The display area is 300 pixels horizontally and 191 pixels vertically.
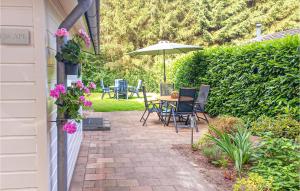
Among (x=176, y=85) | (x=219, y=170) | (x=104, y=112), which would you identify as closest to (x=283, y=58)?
(x=219, y=170)

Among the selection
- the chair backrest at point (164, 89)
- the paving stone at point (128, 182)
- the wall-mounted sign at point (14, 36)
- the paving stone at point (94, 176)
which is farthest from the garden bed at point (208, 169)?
the chair backrest at point (164, 89)

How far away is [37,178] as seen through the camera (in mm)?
2406

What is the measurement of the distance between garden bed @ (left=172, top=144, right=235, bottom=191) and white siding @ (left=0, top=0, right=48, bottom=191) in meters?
2.15

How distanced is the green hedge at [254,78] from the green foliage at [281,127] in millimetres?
235

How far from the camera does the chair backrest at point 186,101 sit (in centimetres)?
692

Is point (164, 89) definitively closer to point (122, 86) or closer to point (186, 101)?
point (186, 101)

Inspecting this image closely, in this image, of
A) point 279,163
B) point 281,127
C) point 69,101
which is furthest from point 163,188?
point 281,127

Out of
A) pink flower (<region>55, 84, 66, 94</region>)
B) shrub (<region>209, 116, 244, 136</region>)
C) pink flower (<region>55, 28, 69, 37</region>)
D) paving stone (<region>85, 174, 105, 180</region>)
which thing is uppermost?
pink flower (<region>55, 28, 69, 37</region>)

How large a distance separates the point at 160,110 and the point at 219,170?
12.1ft

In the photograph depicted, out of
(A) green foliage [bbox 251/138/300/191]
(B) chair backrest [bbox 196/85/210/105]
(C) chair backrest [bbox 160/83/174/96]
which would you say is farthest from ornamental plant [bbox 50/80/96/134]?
(C) chair backrest [bbox 160/83/174/96]

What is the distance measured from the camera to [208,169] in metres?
4.20

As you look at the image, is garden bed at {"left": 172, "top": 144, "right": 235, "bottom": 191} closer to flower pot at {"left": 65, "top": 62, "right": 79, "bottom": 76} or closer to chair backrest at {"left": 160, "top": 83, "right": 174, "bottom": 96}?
flower pot at {"left": 65, "top": 62, "right": 79, "bottom": 76}

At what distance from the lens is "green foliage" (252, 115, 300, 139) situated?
4719 millimetres

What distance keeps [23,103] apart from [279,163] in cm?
303
